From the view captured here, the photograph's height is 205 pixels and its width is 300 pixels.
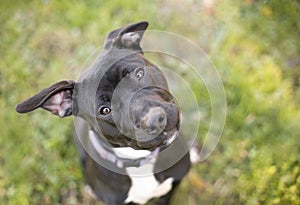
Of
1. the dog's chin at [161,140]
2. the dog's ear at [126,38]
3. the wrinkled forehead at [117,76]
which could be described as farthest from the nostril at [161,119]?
the dog's ear at [126,38]

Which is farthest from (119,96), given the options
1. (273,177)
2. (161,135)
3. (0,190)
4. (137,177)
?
(0,190)

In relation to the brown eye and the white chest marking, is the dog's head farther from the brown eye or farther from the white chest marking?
the white chest marking

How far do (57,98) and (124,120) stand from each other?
71 cm

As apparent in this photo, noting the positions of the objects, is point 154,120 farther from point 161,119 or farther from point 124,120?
point 124,120

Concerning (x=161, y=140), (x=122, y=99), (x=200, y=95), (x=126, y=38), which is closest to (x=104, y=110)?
(x=122, y=99)

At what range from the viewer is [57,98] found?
388cm

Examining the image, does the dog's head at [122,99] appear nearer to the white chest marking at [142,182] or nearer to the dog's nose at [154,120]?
the dog's nose at [154,120]

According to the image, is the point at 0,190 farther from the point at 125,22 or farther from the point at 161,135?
the point at 161,135

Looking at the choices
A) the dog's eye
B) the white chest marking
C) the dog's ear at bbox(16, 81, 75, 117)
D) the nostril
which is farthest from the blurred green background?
the nostril

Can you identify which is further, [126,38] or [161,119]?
[126,38]

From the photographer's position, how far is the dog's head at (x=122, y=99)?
3.28m

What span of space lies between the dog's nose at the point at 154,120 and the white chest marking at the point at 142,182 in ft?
2.20

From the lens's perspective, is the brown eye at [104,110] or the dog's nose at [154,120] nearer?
the dog's nose at [154,120]

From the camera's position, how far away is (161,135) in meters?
3.34
